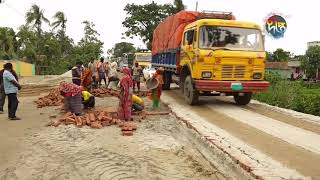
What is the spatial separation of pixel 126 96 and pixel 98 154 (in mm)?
3589

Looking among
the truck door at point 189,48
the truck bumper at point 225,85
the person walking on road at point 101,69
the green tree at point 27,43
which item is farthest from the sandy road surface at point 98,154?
the green tree at point 27,43

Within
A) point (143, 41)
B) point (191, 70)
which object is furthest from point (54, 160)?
point (143, 41)

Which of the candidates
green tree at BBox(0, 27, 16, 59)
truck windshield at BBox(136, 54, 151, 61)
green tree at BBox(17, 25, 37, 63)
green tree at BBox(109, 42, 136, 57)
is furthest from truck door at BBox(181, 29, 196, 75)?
green tree at BBox(109, 42, 136, 57)

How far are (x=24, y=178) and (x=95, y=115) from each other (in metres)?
5.19

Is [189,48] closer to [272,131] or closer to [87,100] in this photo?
[87,100]

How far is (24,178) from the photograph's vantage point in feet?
22.1

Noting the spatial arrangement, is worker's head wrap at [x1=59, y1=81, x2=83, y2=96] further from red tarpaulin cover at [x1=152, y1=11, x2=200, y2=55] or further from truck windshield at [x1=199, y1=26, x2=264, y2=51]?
red tarpaulin cover at [x1=152, y1=11, x2=200, y2=55]

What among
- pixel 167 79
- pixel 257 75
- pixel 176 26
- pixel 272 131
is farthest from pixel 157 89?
pixel 167 79

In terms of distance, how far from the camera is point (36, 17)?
4731 centimetres

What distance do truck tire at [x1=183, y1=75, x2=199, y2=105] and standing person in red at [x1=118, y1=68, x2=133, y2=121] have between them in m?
2.44

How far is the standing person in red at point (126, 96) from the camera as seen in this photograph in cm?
1146

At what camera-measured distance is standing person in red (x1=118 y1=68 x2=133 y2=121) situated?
1146 centimetres

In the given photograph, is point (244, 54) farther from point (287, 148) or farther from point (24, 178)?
point (24, 178)

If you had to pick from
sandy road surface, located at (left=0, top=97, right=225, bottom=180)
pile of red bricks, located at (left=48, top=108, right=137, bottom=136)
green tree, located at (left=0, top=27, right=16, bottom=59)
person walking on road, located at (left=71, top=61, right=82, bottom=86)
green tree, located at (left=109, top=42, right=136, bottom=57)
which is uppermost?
green tree, located at (left=109, top=42, right=136, bottom=57)
